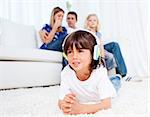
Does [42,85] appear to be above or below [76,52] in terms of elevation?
below

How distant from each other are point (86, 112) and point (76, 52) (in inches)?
8.6

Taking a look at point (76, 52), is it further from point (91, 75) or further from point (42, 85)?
point (42, 85)

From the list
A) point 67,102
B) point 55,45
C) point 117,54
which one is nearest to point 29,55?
point 55,45

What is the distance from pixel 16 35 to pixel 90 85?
1.92m

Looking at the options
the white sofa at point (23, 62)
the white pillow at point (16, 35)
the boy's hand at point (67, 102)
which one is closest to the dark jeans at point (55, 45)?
the white sofa at point (23, 62)

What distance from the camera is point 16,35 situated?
9.61 feet

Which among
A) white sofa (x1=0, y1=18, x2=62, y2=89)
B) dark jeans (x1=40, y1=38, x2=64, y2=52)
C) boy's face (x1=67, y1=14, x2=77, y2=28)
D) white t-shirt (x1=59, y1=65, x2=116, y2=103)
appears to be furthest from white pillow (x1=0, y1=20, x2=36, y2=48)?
white t-shirt (x1=59, y1=65, x2=116, y2=103)

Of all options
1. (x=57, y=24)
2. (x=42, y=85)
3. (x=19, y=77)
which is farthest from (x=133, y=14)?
(x=19, y=77)

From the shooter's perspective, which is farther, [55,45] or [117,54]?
[117,54]

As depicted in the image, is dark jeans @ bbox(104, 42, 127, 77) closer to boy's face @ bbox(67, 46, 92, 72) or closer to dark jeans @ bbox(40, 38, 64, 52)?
dark jeans @ bbox(40, 38, 64, 52)

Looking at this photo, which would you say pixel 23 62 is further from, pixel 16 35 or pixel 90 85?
pixel 90 85

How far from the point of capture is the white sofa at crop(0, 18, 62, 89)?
2.07m

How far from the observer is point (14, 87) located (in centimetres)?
211

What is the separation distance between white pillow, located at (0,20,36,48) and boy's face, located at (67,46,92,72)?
1706mm
